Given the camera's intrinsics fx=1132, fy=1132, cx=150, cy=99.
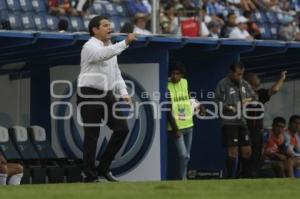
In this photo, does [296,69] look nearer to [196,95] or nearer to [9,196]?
[196,95]

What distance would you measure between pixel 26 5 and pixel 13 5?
0.38 metres

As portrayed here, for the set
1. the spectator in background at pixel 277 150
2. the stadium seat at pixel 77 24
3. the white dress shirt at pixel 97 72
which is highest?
the stadium seat at pixel 77 24

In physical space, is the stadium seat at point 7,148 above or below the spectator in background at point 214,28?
below

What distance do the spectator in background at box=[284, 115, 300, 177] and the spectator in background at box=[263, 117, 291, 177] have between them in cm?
7

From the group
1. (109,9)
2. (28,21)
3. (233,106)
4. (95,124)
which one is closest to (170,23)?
(109,9)

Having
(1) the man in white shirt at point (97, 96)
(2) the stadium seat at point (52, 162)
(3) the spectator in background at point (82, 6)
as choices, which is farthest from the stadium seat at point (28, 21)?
(1) the man in white shirt at point (97, 96)

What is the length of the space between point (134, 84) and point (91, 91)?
4335 millimetres

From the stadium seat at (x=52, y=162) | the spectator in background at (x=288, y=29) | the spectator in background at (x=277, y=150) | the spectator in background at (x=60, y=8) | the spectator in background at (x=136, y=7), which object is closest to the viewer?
Result: the stadium seat at (x=52, y=162)

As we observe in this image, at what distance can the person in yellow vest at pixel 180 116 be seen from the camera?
16203mm

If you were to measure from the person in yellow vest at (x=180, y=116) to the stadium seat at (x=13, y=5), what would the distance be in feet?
14.2

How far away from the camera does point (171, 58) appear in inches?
712

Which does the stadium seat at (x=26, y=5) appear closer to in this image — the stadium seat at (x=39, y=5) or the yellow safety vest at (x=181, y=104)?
the stadium seat at (x=39, y=5)

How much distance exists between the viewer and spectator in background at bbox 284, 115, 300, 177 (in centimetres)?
1814

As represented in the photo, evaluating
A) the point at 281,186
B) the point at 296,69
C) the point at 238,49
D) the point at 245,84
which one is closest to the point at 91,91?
the point at 281,186
